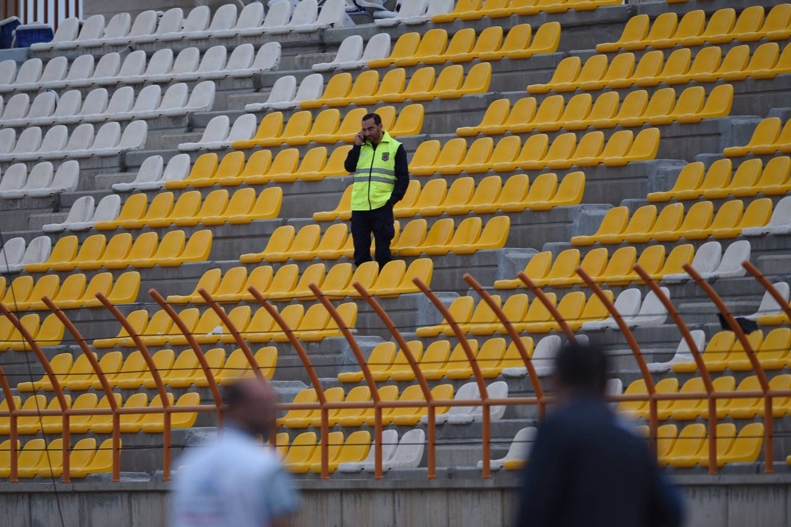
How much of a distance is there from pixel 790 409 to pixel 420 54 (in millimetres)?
8923

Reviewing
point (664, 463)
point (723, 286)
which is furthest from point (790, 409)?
point (723, 286)

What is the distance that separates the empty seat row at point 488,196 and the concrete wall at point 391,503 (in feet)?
14.5

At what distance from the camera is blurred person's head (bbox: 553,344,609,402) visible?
14.3 feet

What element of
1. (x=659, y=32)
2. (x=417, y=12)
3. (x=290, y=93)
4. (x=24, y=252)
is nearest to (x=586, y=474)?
(x=659, y=32)

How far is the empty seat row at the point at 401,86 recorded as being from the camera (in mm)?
17047

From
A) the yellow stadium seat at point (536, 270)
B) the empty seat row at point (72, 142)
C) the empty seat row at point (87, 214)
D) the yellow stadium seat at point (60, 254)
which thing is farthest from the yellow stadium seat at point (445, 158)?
the empty seat row at point (72, 142)

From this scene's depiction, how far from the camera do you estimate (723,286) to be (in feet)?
41.2

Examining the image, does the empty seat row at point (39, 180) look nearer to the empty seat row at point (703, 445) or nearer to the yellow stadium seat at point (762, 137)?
the yellow stadium seat at point (762, 137)


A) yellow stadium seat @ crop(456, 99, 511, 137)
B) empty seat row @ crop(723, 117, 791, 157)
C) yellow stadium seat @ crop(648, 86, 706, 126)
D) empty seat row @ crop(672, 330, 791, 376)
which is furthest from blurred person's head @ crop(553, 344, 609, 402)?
yellow stadium seat @ crop(456, 99, 511, 137)

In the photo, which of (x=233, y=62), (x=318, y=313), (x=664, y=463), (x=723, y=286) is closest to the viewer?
(x=664, y=463)

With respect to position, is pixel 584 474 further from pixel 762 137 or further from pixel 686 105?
pixel 686 105

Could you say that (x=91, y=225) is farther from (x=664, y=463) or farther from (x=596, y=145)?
(x=664, y=463)

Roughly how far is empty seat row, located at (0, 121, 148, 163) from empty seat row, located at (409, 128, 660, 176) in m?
4.57

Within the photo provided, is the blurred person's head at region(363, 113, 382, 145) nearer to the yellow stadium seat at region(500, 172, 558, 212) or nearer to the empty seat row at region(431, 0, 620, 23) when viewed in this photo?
the yellow stadium seat at region(500, 172, 558, 212)
